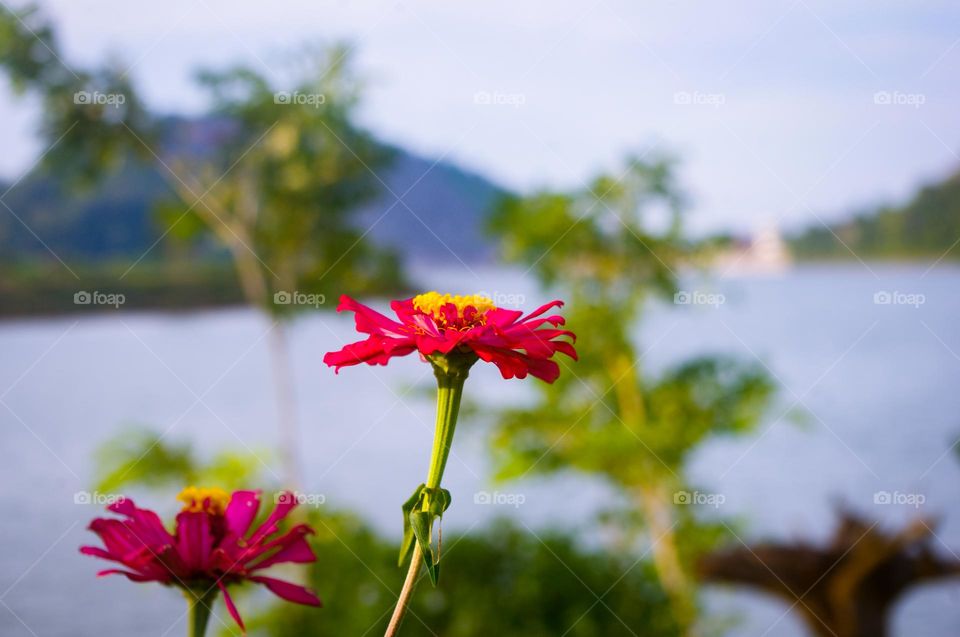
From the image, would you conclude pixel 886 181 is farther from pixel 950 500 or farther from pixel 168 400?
pixel 168 400

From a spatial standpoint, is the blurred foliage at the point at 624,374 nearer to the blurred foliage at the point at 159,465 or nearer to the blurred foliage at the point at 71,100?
the blurred foliage at the point at 159,465

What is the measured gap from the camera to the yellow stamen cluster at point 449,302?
597mm

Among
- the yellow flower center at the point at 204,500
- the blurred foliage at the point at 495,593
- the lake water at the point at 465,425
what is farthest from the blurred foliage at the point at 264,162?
the yellow flower center at the point at 204,500

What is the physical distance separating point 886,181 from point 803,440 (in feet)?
5.41

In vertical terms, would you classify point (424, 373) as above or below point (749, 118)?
below

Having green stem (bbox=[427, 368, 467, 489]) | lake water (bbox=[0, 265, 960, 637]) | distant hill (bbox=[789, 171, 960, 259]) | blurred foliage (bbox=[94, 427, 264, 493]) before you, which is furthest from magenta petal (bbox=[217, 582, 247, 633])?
distant hill (bbox=[789, 171, 960, 259])

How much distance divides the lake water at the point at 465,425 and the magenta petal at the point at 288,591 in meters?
2.93

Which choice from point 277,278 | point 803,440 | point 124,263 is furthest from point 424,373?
point 124,263

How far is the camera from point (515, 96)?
2693mm

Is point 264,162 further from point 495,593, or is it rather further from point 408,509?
point 408,509

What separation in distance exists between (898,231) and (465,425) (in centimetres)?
280

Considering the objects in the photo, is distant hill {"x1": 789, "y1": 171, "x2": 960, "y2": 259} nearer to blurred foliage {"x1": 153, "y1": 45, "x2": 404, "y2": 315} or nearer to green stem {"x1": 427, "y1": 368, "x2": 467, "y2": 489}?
blurred foliage {"x1": 153, "y1": 45, "x2": 404, "y2": 315}

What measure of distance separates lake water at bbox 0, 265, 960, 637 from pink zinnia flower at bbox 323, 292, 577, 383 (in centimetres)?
289

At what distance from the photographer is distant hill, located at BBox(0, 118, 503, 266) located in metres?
4.69
